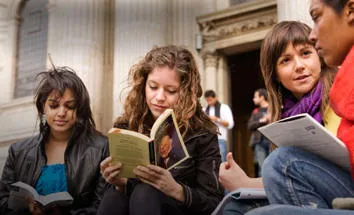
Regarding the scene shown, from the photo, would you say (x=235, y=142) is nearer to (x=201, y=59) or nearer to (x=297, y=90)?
(x=201, y=59)

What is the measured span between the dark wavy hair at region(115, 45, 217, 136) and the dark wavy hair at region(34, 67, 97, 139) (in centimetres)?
30

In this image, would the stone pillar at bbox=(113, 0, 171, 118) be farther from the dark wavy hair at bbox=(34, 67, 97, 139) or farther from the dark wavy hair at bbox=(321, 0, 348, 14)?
the dark wavy hair at bbox=(321, 0, 348, 14)

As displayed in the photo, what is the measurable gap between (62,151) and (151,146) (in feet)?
Answer: 2.74

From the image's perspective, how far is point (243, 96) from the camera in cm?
824

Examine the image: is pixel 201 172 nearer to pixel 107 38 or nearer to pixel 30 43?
pixel 107 38

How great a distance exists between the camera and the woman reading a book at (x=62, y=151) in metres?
2.06

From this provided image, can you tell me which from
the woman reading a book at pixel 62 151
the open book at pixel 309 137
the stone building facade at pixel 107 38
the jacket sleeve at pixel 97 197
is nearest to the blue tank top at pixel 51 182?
the woman reading a book at pixel 62 151

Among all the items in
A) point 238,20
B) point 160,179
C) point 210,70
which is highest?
point 238,20

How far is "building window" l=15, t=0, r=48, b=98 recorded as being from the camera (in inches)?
196

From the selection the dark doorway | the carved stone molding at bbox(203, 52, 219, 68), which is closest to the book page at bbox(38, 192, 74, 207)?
the carved stone molding at bbox(203, 52, 219, 68)

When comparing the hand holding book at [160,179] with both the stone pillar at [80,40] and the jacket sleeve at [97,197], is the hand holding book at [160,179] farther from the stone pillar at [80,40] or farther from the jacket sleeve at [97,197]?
the stone pillar at [80,40]

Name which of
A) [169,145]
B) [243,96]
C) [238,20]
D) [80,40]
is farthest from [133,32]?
[169,145]

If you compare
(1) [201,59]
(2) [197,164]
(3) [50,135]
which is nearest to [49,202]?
(3) [50,135]

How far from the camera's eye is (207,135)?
1.80 m
